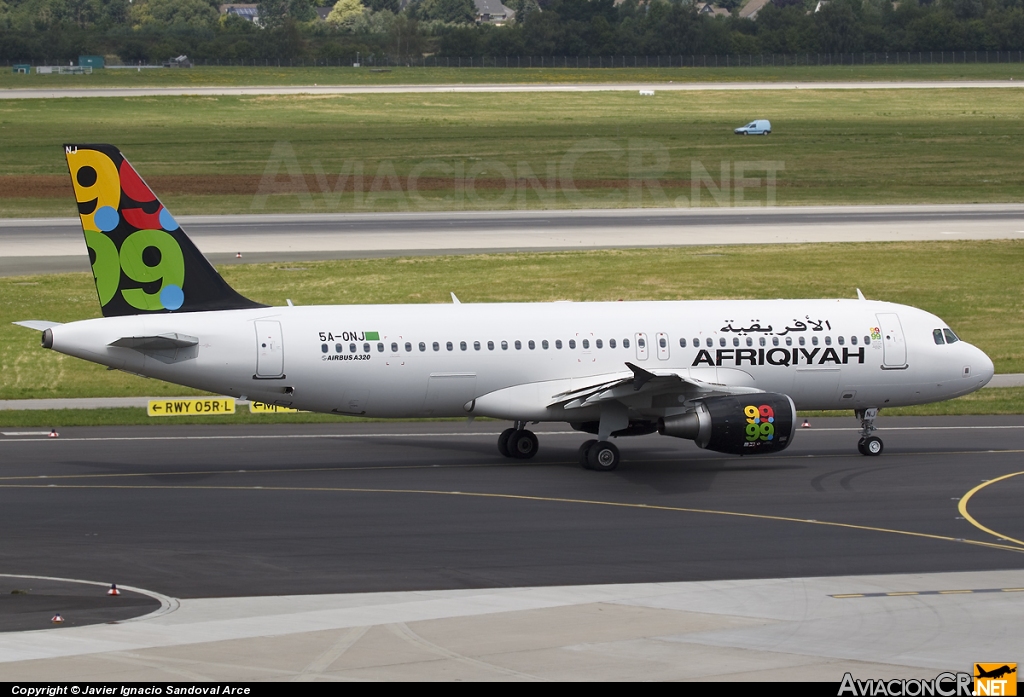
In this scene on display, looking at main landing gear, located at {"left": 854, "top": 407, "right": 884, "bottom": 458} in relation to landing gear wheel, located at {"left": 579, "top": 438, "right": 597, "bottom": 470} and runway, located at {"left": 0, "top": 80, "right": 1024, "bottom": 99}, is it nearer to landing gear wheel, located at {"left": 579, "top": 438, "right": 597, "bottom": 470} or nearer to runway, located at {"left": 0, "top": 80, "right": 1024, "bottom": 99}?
landing gear wheel, located at {"left": 579, "top": 438, "right": 597, "bottom": 470}

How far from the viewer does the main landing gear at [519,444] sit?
36.5 m

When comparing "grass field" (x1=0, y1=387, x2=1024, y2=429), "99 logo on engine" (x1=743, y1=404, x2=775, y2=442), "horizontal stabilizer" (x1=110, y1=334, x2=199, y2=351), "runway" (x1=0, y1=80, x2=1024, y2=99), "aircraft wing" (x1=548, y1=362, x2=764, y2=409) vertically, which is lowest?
"grass field" (x1=0, y1=387, x2=1024, y2=429)

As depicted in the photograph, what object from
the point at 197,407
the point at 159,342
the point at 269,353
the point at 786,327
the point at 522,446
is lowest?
the point at 197,407

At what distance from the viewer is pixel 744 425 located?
106ft

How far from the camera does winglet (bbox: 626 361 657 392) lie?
3191 cm

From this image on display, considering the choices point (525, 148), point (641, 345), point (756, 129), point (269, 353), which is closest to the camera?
point (269, 353)

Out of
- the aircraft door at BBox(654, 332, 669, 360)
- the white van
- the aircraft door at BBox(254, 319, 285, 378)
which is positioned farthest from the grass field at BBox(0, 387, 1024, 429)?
the white van

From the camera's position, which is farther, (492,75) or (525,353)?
(492,75)

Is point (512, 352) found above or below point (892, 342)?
above

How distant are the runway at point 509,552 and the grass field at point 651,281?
53.5ft

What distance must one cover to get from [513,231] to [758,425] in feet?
156

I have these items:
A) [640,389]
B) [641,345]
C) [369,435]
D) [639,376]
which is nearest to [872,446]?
[641,345]

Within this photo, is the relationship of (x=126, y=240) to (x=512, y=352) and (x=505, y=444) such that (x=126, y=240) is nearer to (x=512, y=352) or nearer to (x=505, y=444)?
(x=512, y=352)

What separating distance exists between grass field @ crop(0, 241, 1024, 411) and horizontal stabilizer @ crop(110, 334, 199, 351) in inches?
710
